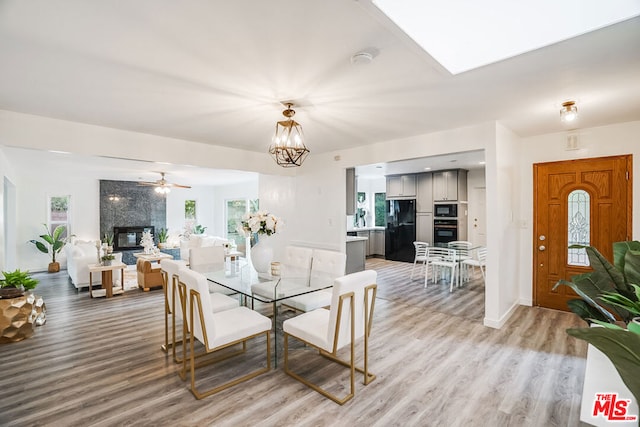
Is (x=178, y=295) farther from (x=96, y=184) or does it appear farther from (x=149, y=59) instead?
(x=96, y=184)

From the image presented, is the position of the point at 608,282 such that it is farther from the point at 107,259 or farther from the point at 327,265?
the point at 107,259

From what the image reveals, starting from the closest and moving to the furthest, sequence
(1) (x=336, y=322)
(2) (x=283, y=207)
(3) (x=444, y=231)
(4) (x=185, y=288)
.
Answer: (1) (x=336, y=322) < (4) (x=185, y=288) < (2) (x=283, y=207) < (3) (x=444, y=231)

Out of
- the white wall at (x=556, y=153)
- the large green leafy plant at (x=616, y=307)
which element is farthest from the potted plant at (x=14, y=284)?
the white wall at (x=556, y=153)

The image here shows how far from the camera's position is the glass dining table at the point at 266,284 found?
2.62m

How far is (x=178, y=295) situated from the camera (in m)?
2.64

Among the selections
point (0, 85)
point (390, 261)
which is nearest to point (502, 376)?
point (0, 85)

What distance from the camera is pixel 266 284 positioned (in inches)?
113

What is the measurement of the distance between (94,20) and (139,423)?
2.46 meters

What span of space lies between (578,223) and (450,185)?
10.8 feet

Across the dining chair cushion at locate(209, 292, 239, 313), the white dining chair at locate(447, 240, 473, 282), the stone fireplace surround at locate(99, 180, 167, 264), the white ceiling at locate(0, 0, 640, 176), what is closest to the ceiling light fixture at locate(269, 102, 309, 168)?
the white ceiling at locate(0, 0, 640, 176)

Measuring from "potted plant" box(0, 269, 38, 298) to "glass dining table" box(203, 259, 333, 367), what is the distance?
216 cm

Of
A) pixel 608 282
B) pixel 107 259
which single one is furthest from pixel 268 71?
pixel 107 259

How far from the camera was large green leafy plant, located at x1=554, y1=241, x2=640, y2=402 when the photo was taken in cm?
70

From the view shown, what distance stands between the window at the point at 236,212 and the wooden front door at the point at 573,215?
7.70 m
